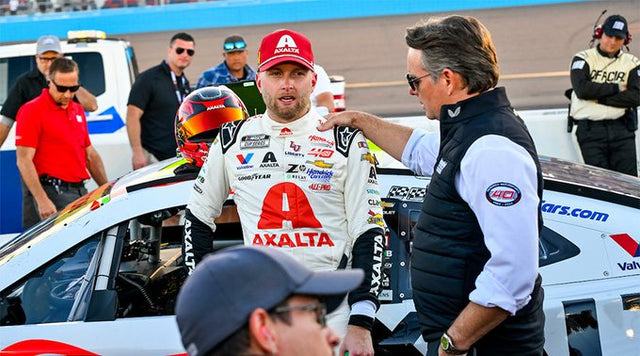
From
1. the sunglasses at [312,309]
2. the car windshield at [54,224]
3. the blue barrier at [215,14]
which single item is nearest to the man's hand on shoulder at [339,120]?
the car windshield at [54,224]

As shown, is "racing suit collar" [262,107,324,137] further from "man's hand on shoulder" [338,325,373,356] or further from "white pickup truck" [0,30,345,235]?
"white pickup truck" [0,30,345,235]

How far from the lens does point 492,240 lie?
2.83 metres

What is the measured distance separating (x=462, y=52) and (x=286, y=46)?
0.82m

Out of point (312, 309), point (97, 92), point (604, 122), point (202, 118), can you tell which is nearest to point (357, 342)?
point (202, 118)

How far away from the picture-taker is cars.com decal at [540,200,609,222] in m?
4.02

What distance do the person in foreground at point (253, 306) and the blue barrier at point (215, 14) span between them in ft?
67.3

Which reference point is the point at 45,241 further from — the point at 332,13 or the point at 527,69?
the point at 332,13

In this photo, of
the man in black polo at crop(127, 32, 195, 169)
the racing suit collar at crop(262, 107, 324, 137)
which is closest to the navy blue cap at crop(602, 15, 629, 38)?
the man in black polo at crop(127, 32, 195, 169)

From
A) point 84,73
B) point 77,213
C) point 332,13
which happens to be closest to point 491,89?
point 77,213

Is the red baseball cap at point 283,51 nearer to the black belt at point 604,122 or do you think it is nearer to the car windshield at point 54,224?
the car windshield at point 54,224

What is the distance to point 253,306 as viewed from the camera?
1615 millimetres

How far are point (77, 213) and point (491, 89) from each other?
2079 millimetres

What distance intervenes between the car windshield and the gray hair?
1832mm

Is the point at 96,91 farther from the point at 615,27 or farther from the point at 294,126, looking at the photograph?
the point at 294,126
